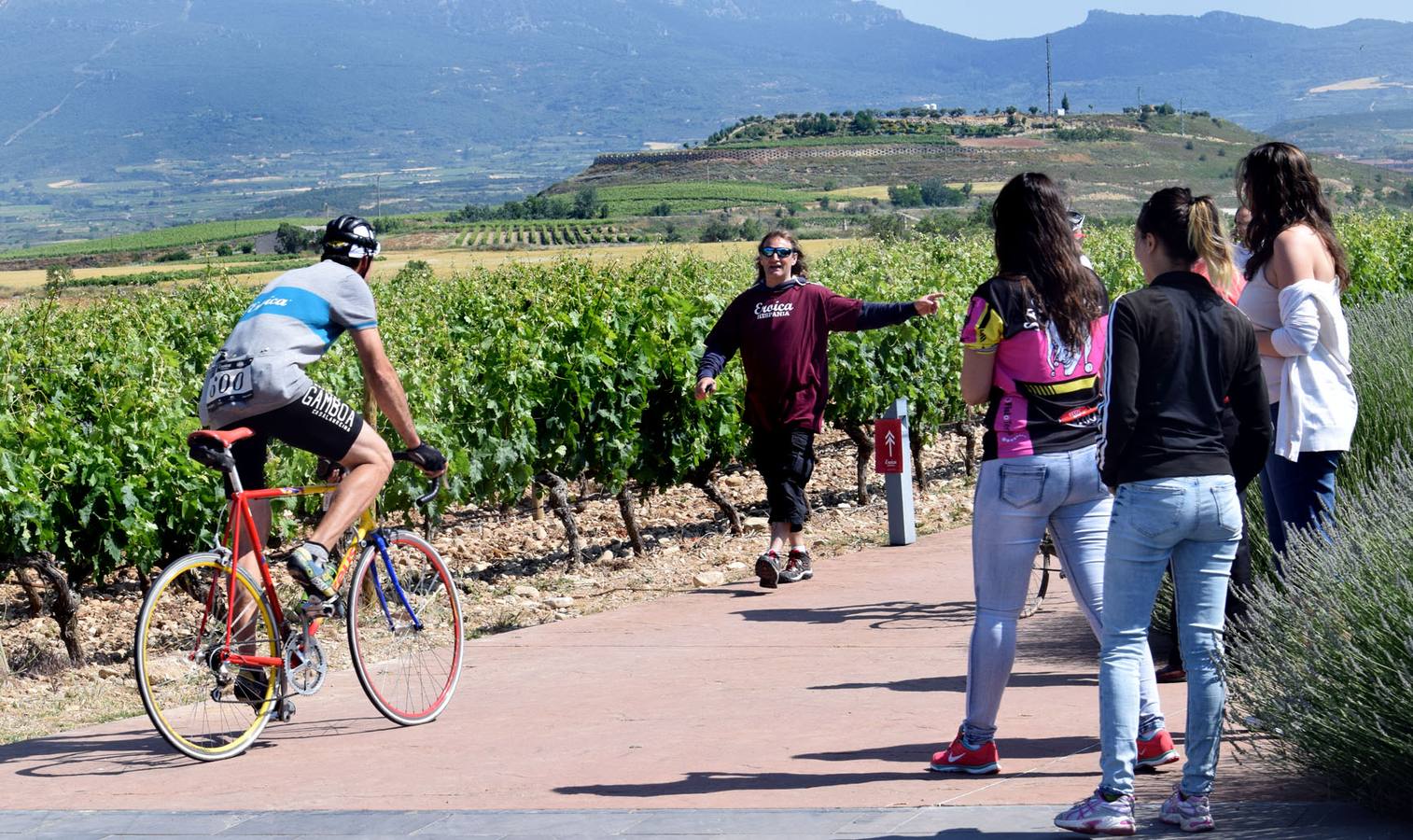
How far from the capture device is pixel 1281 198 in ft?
19.4

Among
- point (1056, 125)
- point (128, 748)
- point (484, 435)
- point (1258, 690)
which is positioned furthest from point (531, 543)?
point (1056, 125)

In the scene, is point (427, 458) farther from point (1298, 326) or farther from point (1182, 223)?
point (1298, 326)

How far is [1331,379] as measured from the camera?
5.98 metres

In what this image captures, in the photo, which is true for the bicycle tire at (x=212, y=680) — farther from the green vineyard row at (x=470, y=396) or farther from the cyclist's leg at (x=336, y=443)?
the green vineyard row at (x=470, y=396)

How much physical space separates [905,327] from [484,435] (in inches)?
177

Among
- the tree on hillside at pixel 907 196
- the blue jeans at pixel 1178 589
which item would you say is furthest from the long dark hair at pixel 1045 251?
the tree on hillside at pixel 907 196

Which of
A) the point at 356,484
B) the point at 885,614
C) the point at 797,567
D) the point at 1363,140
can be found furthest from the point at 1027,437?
the point at 1363,140

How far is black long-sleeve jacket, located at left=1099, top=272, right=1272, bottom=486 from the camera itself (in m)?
4.48

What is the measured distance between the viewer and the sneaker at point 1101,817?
4309mm

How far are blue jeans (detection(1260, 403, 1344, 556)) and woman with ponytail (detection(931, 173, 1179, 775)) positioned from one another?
1.14 metres

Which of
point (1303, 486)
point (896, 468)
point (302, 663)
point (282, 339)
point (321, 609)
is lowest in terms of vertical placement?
point (896, 468)

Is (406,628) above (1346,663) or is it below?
below

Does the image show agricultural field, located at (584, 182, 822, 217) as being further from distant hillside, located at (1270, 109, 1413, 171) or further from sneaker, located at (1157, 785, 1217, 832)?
sneaker, located at (1157, 785, 1217, 832)

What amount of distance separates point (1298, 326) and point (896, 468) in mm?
4628
